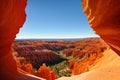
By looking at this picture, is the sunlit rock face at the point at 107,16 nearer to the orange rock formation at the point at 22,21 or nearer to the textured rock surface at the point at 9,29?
the orange rock formation at the point at 22,21

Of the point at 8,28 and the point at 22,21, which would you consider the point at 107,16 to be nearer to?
the point at 8,28

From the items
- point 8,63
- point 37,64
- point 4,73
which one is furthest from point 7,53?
point 37,64

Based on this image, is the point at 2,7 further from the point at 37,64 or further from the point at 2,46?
the point at 37,64

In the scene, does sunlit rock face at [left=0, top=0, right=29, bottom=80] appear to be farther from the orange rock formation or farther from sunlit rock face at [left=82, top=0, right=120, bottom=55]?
sunlit rock face at [left=82, top=0, right=120, bottom=55]

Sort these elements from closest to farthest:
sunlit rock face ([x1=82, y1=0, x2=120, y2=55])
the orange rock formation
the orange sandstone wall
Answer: sunlit rock face ([x1=82, y1=0, x2=120, y2=55]) → the orange rock formation → the orange sandstone wall

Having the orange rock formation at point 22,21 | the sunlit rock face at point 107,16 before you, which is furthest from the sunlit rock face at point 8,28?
the sunlit rock face at point 107,16

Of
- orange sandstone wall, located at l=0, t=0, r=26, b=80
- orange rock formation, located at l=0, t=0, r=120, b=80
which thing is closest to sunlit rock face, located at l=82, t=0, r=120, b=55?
orange rock formation, located at l=0, t=0, r=120, b=80

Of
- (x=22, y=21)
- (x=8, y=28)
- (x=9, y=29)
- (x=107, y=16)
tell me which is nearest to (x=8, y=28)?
(x=8, y=28)

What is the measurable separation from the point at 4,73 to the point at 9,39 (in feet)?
7.43

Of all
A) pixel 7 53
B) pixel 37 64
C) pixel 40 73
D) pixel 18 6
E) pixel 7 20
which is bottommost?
pixel 37 64

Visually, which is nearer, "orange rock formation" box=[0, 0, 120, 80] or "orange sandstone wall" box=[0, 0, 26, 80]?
"orange rock formation" box=[0, 0, 120, 80]

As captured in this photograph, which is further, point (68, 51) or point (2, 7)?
point (68, 51)

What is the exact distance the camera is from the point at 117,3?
7914mm

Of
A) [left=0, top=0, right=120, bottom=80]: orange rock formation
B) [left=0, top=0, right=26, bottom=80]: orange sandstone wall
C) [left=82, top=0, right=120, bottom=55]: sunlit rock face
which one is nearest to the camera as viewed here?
[left=82, top=0, right=120, bottom=55]: sunlit rock face
